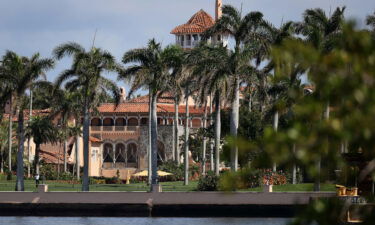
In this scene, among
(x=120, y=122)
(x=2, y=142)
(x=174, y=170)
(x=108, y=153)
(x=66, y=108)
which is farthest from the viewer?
(x=120, y=122)

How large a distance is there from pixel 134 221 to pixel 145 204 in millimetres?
3501

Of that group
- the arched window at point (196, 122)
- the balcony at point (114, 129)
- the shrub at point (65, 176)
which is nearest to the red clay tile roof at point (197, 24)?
the arched window at point (196, 122)

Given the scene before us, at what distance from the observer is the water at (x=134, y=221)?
46469 mm

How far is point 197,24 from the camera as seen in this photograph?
148 metres

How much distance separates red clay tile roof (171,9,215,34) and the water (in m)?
96.1

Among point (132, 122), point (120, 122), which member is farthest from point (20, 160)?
point (132, 122)

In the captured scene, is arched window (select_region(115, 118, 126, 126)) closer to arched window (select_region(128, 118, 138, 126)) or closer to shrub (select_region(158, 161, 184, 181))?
arched window (select_region(128, 118, 138, 126))

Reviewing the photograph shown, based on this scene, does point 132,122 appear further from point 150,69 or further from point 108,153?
point 150,69

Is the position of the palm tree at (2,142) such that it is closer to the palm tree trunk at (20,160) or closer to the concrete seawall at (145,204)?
the palm tree trunk at (20,160)

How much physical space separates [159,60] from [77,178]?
2848 cm

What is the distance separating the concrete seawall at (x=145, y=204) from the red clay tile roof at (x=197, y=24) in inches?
3698

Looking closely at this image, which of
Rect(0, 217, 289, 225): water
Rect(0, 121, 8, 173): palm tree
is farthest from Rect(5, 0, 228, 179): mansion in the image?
Rect(0, 217, 289, 225): water

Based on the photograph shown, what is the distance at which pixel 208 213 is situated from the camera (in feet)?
168

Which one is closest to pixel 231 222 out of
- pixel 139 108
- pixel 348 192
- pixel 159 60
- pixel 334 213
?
pixel 348 192
